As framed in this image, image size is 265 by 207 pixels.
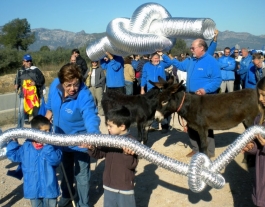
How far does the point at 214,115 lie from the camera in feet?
20.0

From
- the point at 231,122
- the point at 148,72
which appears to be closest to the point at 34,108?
the point at 148,72

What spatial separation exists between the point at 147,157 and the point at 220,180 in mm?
706

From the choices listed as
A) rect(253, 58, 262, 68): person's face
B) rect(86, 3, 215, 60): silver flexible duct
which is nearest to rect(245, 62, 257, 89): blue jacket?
rect(253, 58, 262, 68): person's face

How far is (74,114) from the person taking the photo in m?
4.11

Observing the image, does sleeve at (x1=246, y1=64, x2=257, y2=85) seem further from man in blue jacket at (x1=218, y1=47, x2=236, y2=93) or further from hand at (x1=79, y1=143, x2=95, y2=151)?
hand at (x1=79, y1=143, x2=95, y2=151)

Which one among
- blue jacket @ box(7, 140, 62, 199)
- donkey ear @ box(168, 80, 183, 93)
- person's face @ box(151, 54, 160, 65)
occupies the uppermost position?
person's face @ box(151, 54, 160, 65)

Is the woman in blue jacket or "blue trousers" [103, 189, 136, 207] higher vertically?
the woman in blue jacket

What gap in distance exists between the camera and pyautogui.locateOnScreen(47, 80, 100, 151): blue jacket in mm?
3963

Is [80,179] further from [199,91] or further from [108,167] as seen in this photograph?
[199,91]

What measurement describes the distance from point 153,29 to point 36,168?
3427mm

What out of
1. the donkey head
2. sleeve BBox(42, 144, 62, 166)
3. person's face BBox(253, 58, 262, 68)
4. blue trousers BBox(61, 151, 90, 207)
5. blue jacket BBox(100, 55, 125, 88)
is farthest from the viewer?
blue jacket BBox(100, 55, 125, 88)

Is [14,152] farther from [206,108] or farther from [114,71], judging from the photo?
[114,71]

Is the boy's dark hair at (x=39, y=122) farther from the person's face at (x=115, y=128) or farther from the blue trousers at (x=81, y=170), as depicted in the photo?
the person's face at (x=115, y=128)

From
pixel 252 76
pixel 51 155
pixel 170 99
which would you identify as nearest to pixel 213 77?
pixel 170 99
